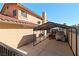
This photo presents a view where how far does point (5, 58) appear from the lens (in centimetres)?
390

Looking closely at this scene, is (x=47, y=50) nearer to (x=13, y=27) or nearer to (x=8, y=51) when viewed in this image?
(x=13, y=27)

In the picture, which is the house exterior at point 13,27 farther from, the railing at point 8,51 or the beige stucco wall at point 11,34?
the railing at point 8,51

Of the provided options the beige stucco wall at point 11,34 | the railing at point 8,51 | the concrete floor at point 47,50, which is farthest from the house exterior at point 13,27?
the railing at point 8,51

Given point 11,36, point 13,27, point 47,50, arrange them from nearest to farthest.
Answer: point 11,36, point 47,50, point 13,27

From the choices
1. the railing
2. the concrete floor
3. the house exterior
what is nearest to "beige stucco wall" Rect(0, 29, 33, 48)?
the house exterior

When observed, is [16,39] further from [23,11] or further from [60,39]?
[60,39]

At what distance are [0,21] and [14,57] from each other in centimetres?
278

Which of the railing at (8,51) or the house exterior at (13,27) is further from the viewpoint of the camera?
the house exterior at (13,27)

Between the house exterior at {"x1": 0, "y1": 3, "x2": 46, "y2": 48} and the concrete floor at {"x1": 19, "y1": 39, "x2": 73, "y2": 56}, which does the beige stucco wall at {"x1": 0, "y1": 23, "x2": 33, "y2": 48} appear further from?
the concrete floor at {"x1": 19, "y1": 39, "x2": 73, "y2": 56}

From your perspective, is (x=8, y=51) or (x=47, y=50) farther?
(x=47, y=50)

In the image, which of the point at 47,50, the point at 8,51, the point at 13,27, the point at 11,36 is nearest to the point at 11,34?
the point at 11,36

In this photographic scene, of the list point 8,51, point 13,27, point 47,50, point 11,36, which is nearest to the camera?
point 8,51

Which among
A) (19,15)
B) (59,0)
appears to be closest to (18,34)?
(19,15)

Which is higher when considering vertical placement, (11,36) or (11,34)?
(11,34)
